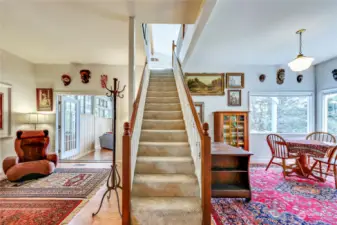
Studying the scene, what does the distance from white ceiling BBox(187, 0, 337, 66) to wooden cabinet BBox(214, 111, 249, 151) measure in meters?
1.57

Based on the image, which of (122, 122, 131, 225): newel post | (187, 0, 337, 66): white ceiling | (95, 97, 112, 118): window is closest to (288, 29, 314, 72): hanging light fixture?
(187, 0, 337, 66): white ceiling

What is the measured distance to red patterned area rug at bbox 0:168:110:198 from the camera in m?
3.18

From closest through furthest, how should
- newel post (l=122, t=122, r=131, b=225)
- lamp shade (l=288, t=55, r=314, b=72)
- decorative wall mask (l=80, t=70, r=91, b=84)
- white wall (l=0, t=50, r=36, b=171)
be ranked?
newel post (l=122, t=122, r=131, b=225) → lamp shade (l=288, t=55, r=314, b=72) → white wall (l=0, t=50, r=36, b=171) → decorative wall mask (l=80, t=70, r=91, b=84)

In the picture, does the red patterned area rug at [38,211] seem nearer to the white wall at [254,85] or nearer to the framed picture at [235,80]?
the white wall at [254,85]

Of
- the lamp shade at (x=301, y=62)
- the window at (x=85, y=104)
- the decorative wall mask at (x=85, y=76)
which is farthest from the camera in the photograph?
the window at (x=85, y=104)

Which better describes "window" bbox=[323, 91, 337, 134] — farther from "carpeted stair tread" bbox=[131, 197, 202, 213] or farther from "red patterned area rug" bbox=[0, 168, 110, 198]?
"red patterned area rug" bbox=[0, 168, 110, 198]

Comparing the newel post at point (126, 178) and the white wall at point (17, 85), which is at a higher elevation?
the white wall at point (17, 85)

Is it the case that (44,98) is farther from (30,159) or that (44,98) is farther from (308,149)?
(308,149)

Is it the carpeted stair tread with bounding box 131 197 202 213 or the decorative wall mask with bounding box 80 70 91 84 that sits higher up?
the decorative wall mask with bounding box 80 70 91 84

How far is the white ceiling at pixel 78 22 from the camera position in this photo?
287 cm

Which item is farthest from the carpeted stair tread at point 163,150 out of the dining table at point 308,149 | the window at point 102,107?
the window at point 102,107

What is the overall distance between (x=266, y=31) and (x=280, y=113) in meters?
3.17

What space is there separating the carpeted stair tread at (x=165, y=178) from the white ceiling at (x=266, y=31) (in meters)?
2.51

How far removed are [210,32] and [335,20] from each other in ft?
6.65
